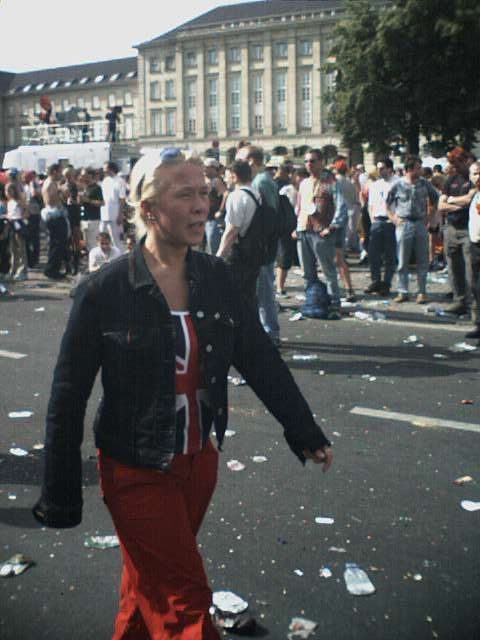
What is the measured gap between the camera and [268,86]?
10400cm

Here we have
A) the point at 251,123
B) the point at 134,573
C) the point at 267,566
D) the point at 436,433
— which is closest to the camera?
the point at 134,573

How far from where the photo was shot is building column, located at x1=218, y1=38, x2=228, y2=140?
104812 mm

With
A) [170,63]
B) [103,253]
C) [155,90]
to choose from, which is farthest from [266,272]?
[155,90]

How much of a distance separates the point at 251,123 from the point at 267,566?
344ft

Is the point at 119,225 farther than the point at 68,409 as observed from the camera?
Yes

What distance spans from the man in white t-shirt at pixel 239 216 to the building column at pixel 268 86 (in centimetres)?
9767

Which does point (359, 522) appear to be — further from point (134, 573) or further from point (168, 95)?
point (168, 95)

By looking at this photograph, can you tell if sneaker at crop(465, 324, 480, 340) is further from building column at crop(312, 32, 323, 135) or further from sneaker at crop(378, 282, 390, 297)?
building column at crop(312, 32, 323, 135)

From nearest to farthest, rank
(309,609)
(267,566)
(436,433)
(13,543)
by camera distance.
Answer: (309,609), (267,566), (13,543), (436,433)

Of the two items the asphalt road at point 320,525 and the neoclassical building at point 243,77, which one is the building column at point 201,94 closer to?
the neoclassical building at point 243,77

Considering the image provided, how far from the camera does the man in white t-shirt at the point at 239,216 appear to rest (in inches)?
325

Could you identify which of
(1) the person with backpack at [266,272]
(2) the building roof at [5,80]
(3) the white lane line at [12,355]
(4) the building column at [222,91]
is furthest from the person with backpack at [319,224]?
(2) the building roof at [5,80]

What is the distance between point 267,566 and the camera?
13.0 feet

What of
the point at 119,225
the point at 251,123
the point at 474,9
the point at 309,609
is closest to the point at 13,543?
the point at 309,609
